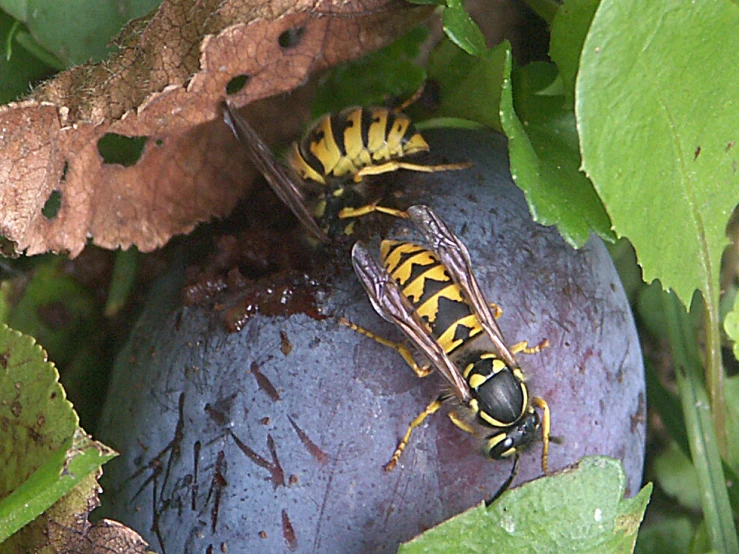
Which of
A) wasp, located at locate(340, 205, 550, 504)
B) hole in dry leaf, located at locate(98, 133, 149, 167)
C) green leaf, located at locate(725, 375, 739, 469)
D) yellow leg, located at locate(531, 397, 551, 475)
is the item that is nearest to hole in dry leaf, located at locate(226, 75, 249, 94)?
hole in dry leaf, located at locate(98, 133, 149, 167)

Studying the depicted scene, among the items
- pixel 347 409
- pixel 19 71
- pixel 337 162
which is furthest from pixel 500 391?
pixel 19 71

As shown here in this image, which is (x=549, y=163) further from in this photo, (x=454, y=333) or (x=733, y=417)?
(x=733, y=417)

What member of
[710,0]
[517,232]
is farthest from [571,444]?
[710,0]

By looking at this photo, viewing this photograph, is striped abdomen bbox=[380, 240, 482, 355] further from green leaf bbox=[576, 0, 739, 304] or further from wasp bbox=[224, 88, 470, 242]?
green leaf bbox=[576, 0, 739, 304]

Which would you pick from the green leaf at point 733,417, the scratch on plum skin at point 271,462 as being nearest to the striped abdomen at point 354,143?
the scratch on plum skin at point 271,462

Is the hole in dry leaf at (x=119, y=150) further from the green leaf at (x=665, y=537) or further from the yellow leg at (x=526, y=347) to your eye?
the green leaf at (x=665, y=537)

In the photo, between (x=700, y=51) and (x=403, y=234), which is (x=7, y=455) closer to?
(x=403, y=234)
